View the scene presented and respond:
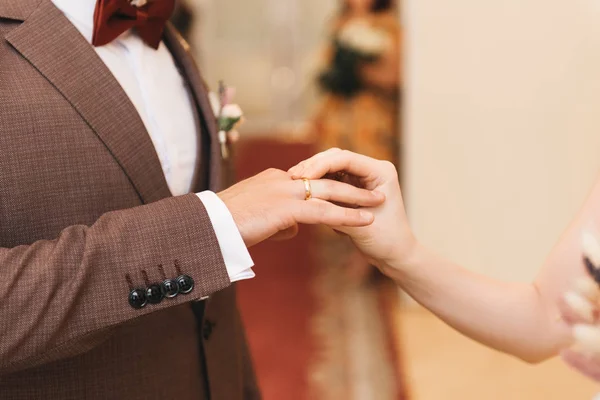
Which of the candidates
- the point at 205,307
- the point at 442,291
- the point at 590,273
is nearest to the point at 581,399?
the point at 442,291

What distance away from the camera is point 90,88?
1130 mm

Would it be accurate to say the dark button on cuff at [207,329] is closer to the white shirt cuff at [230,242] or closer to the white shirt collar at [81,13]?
the white shirt cuff at [230,242]

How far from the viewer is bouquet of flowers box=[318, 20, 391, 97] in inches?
162

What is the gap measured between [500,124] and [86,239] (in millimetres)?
Result: 2810

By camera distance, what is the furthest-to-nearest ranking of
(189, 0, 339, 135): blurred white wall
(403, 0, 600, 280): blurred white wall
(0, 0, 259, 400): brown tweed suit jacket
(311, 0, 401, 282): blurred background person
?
(189, 0, 339, 135): blurred white wall
(311, 0, 401, 282): blurred background person
(403, 0, 600, 280): blurred white wall
(0, 0, 259, 400): brown tweed suit jacket

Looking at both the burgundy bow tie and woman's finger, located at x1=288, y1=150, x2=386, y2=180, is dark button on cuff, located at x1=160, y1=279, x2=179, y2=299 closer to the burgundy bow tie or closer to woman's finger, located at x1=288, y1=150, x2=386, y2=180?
woman's finger, located at x1=288, y1=150, x2=386, y2=180

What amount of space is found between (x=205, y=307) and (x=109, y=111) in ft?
1.28

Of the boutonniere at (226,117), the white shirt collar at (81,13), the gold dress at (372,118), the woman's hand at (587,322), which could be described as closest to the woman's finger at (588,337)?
the woman's hand at (587,322)

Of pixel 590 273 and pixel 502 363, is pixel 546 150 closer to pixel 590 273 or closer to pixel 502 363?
pixel 502 363

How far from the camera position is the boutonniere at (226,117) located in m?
1.40

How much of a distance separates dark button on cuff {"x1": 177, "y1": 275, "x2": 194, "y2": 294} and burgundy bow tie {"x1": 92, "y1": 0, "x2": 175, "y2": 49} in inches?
18.6

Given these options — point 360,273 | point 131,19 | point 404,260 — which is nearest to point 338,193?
point 404,260

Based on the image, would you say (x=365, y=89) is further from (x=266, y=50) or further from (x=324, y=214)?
(x=266, y=50)

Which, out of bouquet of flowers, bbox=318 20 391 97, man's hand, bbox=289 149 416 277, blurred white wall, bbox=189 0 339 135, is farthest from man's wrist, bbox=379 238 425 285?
blurred white wall, bbox=189 0 339 135
